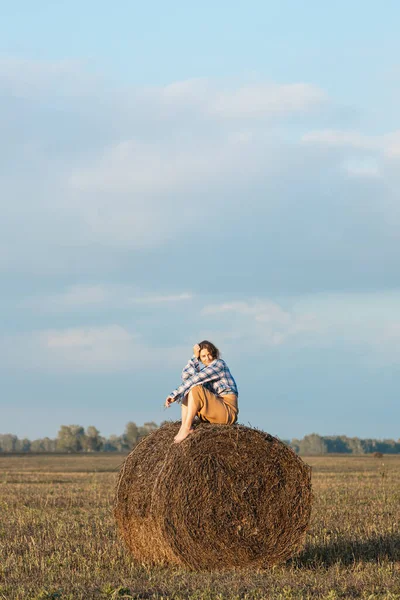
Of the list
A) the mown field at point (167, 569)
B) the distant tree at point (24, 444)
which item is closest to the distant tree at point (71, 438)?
the distant tree at point (24, 444)

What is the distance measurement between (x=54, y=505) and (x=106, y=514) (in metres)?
2.59

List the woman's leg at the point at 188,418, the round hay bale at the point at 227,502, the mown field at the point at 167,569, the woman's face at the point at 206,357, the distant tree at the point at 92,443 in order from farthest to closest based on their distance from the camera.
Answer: the distant tree at the point at 92,443 < the woman's face at the point at 206,357 < the woman's leg at the point at 188,418 < the round hay bale at the point at 227,502 < the mown field at the point at 167,569

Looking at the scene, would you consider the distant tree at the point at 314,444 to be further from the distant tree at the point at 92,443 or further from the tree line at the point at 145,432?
the distant tree at the point at 92,443

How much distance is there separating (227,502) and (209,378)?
5.34ft

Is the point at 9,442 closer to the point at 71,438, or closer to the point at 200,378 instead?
the point at 71,438

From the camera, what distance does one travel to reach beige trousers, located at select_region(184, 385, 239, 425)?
38.7ft

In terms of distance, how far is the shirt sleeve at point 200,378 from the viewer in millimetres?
11797

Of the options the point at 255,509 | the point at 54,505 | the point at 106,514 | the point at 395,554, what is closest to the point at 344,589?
the point at 255,509

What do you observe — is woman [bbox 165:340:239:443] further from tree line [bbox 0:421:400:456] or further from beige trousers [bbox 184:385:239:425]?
tree line [bbox 0:421:400:456]

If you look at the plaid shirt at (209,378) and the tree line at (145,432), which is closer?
the plaid shirt at (209,378)

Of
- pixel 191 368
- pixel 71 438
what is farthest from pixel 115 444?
pixel 191 368

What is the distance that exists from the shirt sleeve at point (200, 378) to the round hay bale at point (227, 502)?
52 centimetres

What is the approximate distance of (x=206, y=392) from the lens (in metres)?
11.8

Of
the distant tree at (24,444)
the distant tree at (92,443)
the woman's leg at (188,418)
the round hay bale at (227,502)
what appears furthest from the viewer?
the distant tree at (24,444)
